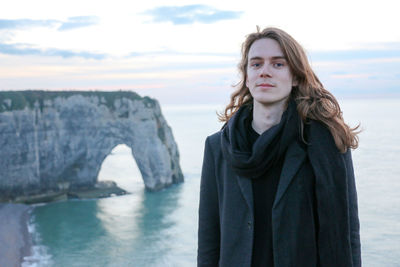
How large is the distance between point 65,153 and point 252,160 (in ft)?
135

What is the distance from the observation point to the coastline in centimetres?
2800

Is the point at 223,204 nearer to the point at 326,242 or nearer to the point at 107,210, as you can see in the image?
the point at 326,242

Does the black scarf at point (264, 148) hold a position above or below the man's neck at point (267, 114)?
below

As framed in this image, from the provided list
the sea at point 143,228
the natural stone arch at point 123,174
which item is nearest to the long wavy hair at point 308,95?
the sea at point 143,228

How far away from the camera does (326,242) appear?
9.75ft

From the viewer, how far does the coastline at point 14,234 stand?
1102 inches

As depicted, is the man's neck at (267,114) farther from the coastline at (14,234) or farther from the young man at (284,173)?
the coastline at (14,234)

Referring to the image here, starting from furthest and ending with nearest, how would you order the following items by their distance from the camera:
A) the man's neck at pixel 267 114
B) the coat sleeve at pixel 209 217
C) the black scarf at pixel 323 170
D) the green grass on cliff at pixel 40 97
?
the green grass on cliff at pixel 40 97
the coat sleeve at pixel 209 217
the man's neck at pixel 267 114
the black scarf at pixel 323 170

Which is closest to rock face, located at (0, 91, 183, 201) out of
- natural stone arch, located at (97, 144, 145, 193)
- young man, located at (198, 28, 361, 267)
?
natural stone arch, located at (97, 144, 145, 193)

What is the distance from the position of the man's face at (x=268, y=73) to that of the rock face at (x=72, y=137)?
39.7 metres

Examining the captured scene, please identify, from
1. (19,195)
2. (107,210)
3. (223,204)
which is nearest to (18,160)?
(19,195)

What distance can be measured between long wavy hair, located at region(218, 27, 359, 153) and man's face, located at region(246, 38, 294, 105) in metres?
0.05

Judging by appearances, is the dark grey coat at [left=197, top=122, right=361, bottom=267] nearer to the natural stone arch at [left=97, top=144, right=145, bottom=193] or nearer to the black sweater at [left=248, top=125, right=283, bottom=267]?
the black sweater at [left=248, top=125, right=283, bottom=267]

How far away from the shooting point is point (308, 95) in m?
3.19
